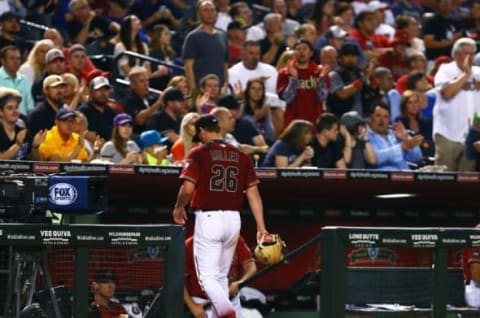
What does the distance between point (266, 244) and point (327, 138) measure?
3.56 metres

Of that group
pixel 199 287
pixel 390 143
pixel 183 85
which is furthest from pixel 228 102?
pixel 199 287

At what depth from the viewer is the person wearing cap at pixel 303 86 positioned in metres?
15.5

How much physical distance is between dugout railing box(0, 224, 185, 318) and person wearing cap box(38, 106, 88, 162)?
375 centimetres

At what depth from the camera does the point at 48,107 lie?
13.5 meters

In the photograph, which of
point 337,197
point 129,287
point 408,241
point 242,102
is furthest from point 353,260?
point 242,102

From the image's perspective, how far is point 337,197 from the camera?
46.2 feet

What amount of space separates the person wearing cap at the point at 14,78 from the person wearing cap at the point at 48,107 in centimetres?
71

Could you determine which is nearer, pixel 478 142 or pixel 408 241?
pixel 408 241

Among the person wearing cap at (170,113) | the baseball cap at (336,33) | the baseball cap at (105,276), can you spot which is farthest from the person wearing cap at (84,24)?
the baseball cap at (105,276)

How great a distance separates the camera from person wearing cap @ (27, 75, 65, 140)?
13.4 meters

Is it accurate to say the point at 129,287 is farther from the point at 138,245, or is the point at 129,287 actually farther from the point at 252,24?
the point at 252,24

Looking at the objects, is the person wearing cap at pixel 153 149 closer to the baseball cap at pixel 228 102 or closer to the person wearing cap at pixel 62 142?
the person wearing cap at pixel 62 142

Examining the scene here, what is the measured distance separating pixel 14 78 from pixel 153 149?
181 cm

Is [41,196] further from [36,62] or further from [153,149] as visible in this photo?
[36,62]
